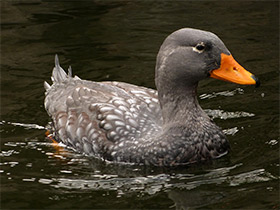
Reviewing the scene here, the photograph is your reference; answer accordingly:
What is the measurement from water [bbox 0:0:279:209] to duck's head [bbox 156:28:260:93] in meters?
0.94

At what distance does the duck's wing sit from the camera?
27.0 ft

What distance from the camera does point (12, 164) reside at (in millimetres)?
8148

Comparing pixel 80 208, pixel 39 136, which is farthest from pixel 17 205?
pixel 39 136

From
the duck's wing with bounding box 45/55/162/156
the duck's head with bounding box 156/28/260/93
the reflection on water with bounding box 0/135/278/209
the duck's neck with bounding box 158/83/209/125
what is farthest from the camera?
the duck's wing with bounding box 45/55/162/156

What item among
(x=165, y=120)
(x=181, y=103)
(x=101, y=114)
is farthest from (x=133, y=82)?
(x=181, y=103)

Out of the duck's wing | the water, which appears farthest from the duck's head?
the water

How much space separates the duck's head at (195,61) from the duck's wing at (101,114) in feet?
2.06

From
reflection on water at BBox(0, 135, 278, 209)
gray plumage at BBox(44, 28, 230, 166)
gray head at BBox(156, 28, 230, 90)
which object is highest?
gray head at BBox(156, 28, 230, 90)

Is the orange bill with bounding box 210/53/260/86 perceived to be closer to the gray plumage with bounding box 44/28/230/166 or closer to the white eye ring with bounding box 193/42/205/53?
the gray plumage with bounding box 44/28/230/166

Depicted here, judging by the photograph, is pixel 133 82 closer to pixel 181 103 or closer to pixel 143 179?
pixel 181 103

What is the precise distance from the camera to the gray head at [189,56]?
777 centimetres

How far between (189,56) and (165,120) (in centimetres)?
81

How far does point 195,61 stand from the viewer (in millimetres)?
7852

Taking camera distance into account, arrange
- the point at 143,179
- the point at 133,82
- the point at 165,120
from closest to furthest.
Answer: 1. the point at 143,179
2. the point at 165,120
3. the point at 133,82
